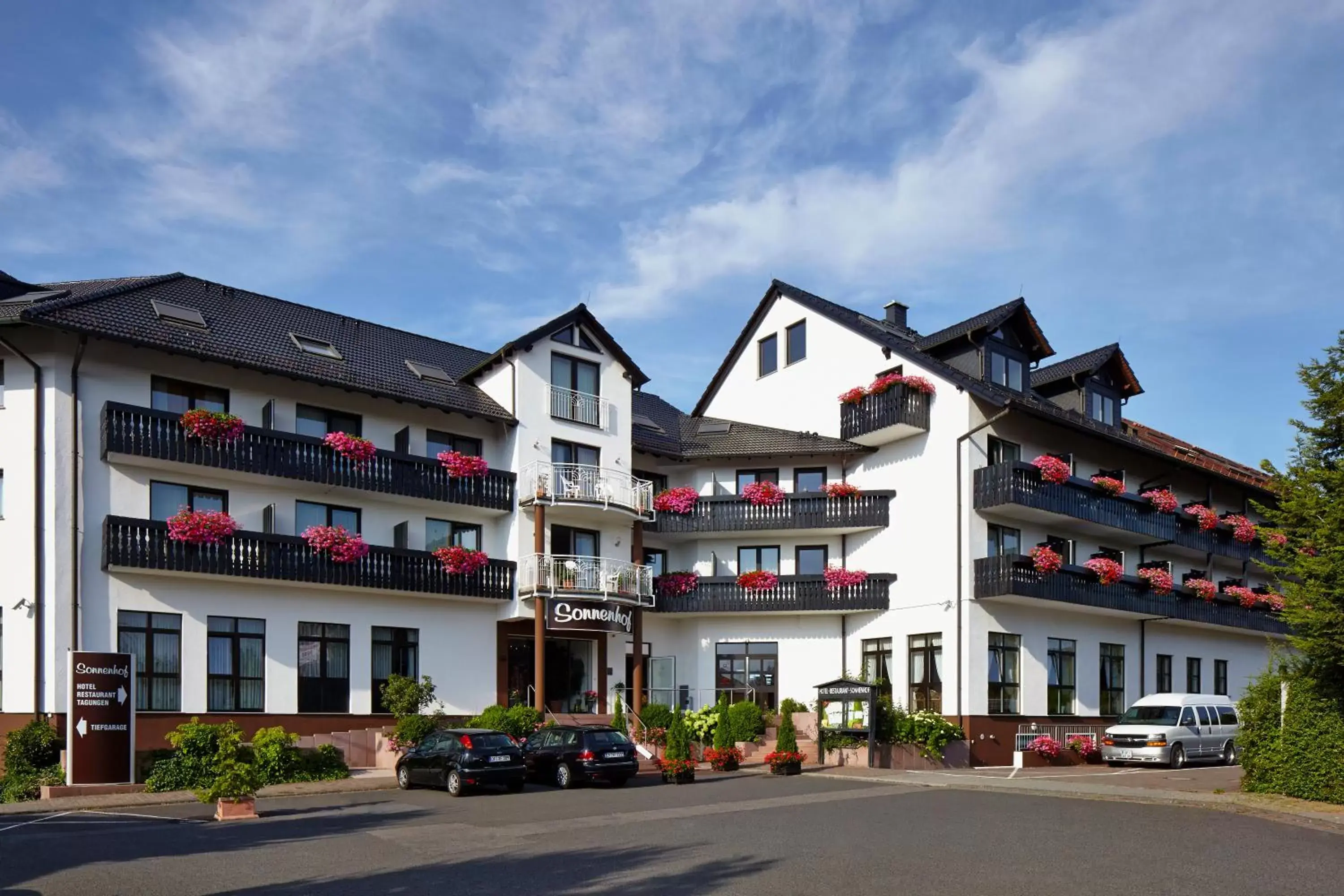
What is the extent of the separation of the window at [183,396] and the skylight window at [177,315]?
136cm

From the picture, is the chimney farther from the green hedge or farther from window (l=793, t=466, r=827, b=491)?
the green hedge

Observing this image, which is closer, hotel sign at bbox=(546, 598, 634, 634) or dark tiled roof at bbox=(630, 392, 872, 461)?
hotel sign at bbox=(546, 598, 634, 634)

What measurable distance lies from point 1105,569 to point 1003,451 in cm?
435

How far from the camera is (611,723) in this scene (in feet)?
107

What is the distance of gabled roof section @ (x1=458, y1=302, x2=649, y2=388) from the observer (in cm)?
3397

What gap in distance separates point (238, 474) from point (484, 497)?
20.5 ft

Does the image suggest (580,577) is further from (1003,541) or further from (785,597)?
(1003,541)

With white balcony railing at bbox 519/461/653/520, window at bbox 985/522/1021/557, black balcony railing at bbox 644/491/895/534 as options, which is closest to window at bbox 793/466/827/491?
A: black balcony railing at bbox 644/491/895/534

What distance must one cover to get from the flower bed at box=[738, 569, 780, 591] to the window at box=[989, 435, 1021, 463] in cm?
692

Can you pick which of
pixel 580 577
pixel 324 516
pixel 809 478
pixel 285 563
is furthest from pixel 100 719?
pixel 809 478

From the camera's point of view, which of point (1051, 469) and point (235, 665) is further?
point (1051, 469)

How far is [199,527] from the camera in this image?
27.1 metres

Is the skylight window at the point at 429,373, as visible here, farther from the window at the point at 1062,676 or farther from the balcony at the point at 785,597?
the window at the point at 1062,676

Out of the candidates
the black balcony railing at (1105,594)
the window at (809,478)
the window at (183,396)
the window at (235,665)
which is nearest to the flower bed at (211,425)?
the window at (183,396)
